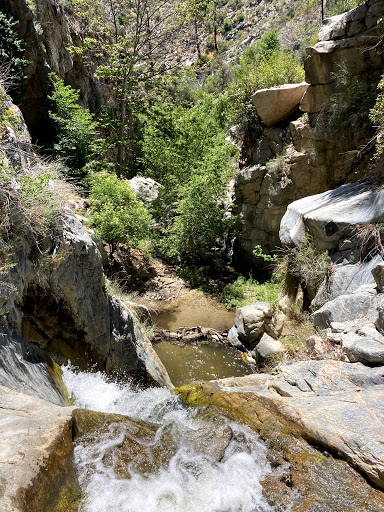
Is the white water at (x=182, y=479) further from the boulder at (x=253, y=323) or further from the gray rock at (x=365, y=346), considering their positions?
the boulder at (x=253, y=323)

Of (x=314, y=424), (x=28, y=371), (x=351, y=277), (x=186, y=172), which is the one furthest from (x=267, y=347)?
(x=186, y=172)

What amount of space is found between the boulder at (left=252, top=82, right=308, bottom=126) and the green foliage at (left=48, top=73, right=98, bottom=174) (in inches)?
261

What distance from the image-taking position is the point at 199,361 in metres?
8.46

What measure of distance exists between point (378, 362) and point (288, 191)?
9115 millimetres

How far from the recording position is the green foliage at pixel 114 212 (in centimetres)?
1043

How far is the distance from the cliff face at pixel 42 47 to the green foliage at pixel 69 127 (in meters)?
0.38

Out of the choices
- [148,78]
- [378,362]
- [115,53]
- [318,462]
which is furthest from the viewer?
[148,78]

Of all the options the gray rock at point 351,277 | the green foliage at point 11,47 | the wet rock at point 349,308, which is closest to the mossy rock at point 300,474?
the wet rock at point 349,308

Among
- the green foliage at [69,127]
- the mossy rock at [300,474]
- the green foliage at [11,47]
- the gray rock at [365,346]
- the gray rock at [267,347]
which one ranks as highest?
the green foliage at [11,47]

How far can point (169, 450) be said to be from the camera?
301 cm

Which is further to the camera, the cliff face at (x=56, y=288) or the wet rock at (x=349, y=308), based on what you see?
the wet rock at (x=349, y=308)

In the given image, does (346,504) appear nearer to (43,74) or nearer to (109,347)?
(109,347)

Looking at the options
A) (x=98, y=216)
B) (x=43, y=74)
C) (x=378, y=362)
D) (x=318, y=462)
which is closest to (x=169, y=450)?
(x=318, y=462)

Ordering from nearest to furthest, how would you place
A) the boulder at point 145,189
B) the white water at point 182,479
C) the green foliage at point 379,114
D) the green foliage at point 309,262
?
the white water at point 182,479, the green foliage at point 309,262, the green foliage at point 379,114, the boulder at point 145,189
